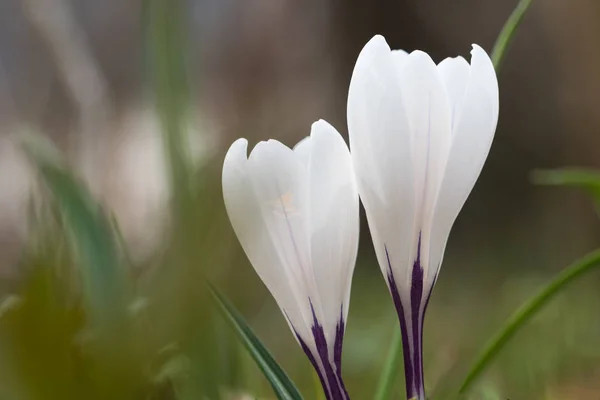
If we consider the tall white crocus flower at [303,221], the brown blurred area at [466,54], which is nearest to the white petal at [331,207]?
the tall white crocus flower at [303,221]

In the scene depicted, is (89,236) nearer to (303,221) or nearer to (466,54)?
(303,221)

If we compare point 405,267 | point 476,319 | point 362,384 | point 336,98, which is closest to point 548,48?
point 336,98

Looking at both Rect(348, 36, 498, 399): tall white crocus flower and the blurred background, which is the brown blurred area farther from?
Rect(348, 36, 498, 399): tall white crocus flower

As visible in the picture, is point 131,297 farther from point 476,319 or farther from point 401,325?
point 476,319

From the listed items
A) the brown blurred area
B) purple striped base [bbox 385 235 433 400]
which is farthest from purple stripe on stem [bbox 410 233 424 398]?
the brown blurred area

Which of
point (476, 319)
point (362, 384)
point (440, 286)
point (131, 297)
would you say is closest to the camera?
point (131, 297)

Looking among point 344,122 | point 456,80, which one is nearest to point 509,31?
point 456,80

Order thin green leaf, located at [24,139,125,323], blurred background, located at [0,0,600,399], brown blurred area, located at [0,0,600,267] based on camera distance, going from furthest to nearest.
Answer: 1. brown blurred area, located at [0,0,600,267]
2. blurred background, located at [0,0,600,399]
3. thin green leaf, located at [24,139,125,323]
